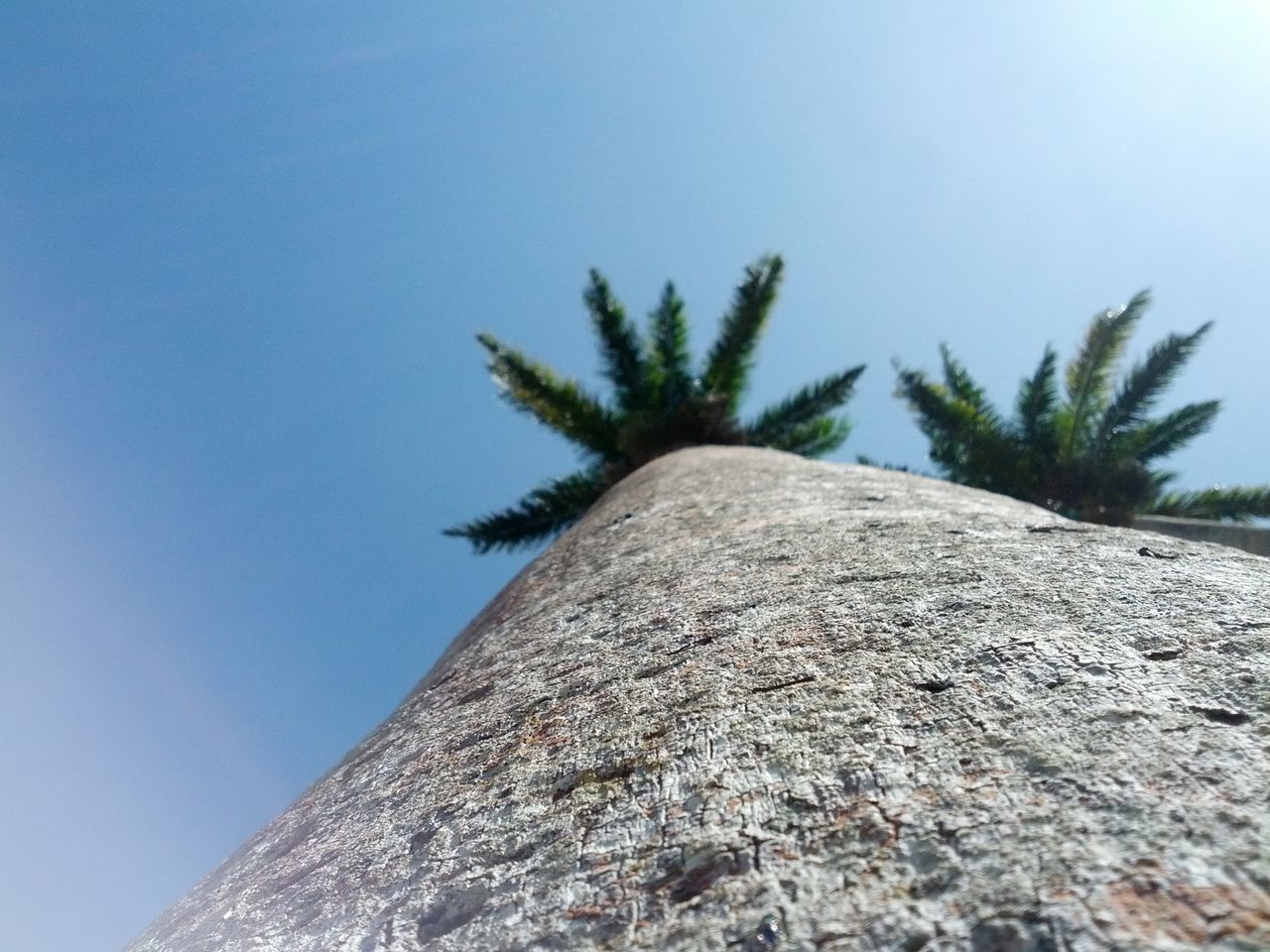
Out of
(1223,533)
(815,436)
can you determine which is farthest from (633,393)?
(1223,533)

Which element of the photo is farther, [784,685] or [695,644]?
[695,644]

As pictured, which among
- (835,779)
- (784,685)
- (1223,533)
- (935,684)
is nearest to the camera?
(835,779)

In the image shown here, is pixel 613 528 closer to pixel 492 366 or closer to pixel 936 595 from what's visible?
pixel 936 595

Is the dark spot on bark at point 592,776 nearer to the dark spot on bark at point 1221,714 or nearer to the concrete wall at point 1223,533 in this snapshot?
the dark spot on bark at point 1221,714

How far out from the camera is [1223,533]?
32.3 ft

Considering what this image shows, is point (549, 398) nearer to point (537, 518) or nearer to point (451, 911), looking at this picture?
point (537, 518)

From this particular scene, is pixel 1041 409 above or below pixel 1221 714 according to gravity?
above

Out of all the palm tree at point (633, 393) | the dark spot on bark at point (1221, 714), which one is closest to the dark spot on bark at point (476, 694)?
the dark spot on bark at point (1221, 714)

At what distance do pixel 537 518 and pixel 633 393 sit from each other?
6.93 ft

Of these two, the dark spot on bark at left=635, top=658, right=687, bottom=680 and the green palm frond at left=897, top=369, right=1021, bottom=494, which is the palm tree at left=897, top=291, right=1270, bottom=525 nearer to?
the green palm frond at left=897, top=369, right=1021, bottom=494

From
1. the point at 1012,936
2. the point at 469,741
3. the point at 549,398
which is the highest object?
the point at 549,398

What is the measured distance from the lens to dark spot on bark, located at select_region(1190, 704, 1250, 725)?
1.22m

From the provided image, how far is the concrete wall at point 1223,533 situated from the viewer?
9.40 metres

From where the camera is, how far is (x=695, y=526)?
3428 millimetres
